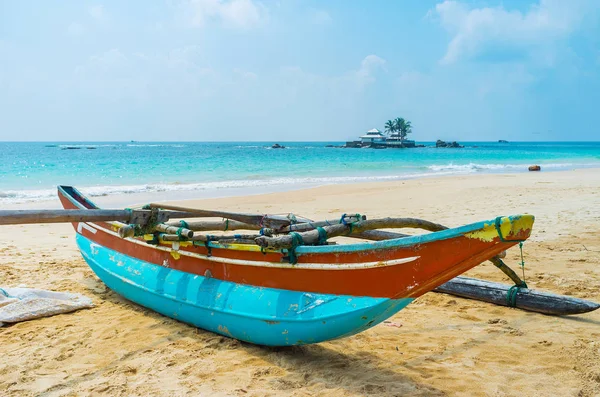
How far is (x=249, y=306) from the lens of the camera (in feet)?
11.3

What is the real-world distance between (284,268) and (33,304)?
254 cm

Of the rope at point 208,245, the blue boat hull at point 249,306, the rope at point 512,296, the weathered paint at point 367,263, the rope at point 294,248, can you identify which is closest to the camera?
the weathered paint at point 367,263

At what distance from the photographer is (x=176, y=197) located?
14.0 m

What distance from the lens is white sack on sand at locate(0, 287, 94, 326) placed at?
165 inches

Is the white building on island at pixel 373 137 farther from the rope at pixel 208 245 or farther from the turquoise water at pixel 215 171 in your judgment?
the rope at pixel 208 245

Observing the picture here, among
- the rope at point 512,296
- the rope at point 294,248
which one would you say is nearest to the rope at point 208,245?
the rope at point 294,248

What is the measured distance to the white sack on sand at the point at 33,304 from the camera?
420cm

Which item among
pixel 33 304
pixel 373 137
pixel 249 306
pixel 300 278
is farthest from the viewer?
pixel 373 137

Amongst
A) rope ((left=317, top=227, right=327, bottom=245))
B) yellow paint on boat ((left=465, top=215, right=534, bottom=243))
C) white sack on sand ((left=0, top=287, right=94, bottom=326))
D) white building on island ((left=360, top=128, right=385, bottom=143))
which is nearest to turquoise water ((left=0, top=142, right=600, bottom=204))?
white sack on sand ((left=0, top=287, right=94, bottom=326))

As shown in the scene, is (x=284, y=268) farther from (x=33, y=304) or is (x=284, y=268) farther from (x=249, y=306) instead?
(x=33, y=304)

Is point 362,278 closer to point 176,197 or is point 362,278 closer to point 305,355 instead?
point 305,355

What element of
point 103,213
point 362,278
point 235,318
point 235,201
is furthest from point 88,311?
point 235,201

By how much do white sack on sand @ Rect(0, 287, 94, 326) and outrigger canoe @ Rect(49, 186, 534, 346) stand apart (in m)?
0.49

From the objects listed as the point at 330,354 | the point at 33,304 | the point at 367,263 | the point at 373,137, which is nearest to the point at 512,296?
the point at 330,354
